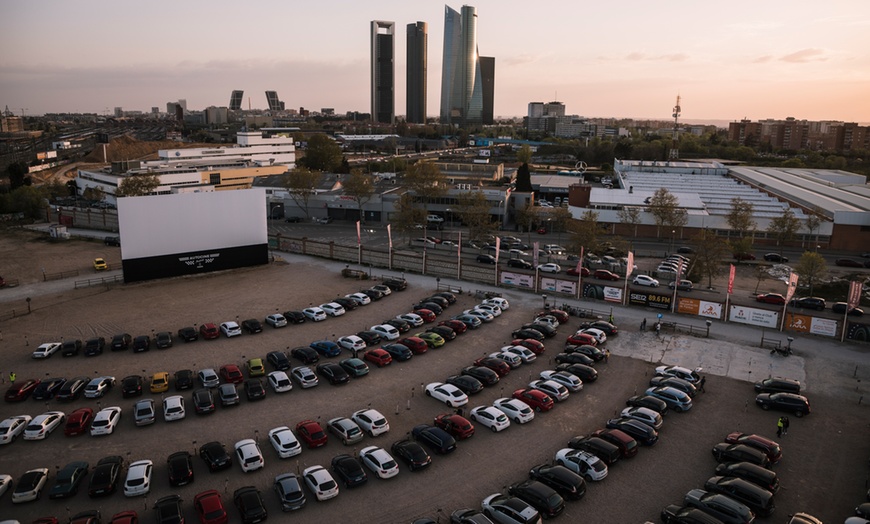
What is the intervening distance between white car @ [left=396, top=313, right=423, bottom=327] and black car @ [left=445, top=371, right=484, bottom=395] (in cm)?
524

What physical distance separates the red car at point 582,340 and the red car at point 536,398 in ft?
14.6

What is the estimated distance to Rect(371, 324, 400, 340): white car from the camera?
67.5 feet

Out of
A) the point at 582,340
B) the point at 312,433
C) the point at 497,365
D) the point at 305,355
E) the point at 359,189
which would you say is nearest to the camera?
the point at 312,433

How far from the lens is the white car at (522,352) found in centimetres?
1852

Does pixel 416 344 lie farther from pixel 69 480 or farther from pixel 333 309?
pixel 69 480

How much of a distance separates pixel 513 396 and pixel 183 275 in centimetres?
2003

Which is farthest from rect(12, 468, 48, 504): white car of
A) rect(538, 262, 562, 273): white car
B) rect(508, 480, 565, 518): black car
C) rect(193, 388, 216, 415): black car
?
rect(538, 262, 562, 273): white car

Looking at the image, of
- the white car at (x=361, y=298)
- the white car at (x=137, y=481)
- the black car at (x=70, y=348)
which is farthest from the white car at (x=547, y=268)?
the white car at (x=137, y=481)

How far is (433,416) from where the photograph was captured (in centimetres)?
1512

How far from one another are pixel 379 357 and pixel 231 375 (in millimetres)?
4551

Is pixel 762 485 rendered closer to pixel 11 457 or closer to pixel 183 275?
pixel 11 457

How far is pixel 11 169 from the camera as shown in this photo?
57.2 m

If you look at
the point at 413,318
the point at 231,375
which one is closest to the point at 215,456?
the point at 231,375

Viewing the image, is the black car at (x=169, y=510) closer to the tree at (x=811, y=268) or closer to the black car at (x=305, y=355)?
the black car at (x=305, y=355)
